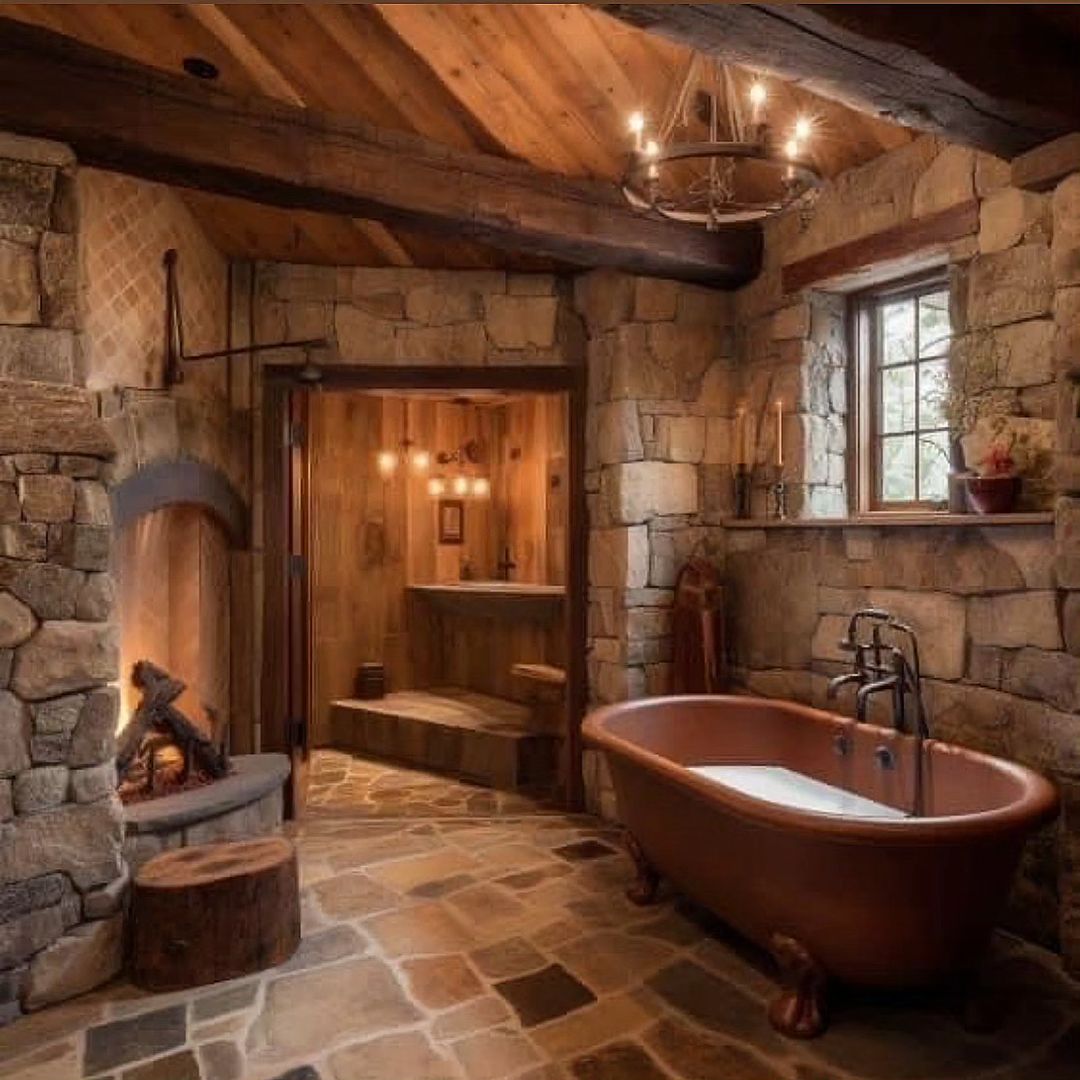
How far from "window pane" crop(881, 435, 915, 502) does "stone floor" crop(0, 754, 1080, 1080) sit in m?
1.65

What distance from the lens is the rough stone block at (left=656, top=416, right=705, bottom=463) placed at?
3744 millimetres

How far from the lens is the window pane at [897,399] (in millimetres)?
3324

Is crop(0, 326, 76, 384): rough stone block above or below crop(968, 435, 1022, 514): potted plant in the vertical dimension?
above

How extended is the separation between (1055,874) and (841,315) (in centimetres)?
225

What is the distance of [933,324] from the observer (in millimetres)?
3215

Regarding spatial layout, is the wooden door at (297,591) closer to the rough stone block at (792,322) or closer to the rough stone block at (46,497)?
the rough stone block at (46,497)

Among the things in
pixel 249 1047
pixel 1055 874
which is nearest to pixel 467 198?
pixel 249 1047

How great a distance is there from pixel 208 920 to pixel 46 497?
1.31 m

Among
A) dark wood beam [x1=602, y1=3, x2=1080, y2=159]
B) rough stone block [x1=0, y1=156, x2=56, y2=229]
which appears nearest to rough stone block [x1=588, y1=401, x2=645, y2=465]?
dark wood beam [x1=602, y1=3, x2=1080, y2=159]

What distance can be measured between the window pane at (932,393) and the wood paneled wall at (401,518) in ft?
8.36

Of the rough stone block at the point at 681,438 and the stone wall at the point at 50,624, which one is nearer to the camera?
the stone wall at the point at 50,624

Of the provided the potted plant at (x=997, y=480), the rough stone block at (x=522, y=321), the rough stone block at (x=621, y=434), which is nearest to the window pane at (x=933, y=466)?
the potted plant at (x=997, y=480)

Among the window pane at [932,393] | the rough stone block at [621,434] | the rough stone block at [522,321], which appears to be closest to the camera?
the window pane at [932,393]

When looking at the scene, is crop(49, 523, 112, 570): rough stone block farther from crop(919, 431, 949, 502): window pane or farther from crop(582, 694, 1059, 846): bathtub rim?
crop(919, 431, 949, 502): window pane
